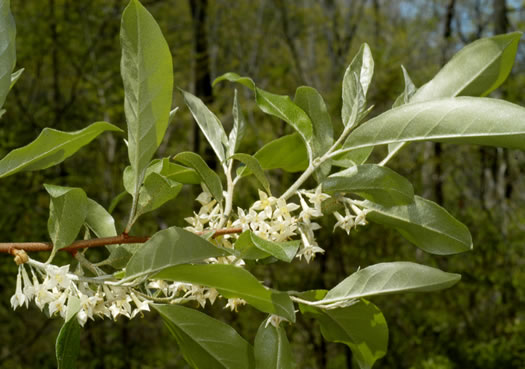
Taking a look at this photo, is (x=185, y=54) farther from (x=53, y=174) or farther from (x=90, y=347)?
(x=90, y=347)

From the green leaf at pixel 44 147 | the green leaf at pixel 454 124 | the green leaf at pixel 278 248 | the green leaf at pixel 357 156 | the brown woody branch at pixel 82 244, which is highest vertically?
the green leaf at pixel 454 124

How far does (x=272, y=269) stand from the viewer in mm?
3391

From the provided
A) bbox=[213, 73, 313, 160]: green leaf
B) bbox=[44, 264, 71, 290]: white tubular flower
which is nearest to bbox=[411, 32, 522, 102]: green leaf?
bbox=[213, 73, 313, 160]: green leaf

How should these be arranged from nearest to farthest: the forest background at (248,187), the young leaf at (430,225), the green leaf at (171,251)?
the green leaf at (171,251) < the young leaf at (430,225) < the forest background at (248,187)

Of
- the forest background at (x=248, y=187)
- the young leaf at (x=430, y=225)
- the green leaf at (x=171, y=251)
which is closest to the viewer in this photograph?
the green leaf at (x=171, y=251)

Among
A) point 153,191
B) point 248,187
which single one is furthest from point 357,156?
point 248,187

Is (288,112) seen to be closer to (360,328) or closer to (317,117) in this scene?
(317,117)

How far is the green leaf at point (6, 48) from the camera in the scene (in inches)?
17.3

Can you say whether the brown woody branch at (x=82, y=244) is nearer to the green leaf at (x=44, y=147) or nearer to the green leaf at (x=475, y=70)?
the green leaf at (x=44, y=147)

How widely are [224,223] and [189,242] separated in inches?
4.1

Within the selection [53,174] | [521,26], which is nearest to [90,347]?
[53,174]

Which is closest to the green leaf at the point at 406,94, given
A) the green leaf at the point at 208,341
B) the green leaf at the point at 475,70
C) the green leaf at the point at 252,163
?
the green leaf at the point at 475,70

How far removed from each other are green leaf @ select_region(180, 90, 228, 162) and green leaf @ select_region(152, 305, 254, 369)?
16 centimetres

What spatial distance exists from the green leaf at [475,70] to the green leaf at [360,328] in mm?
187
